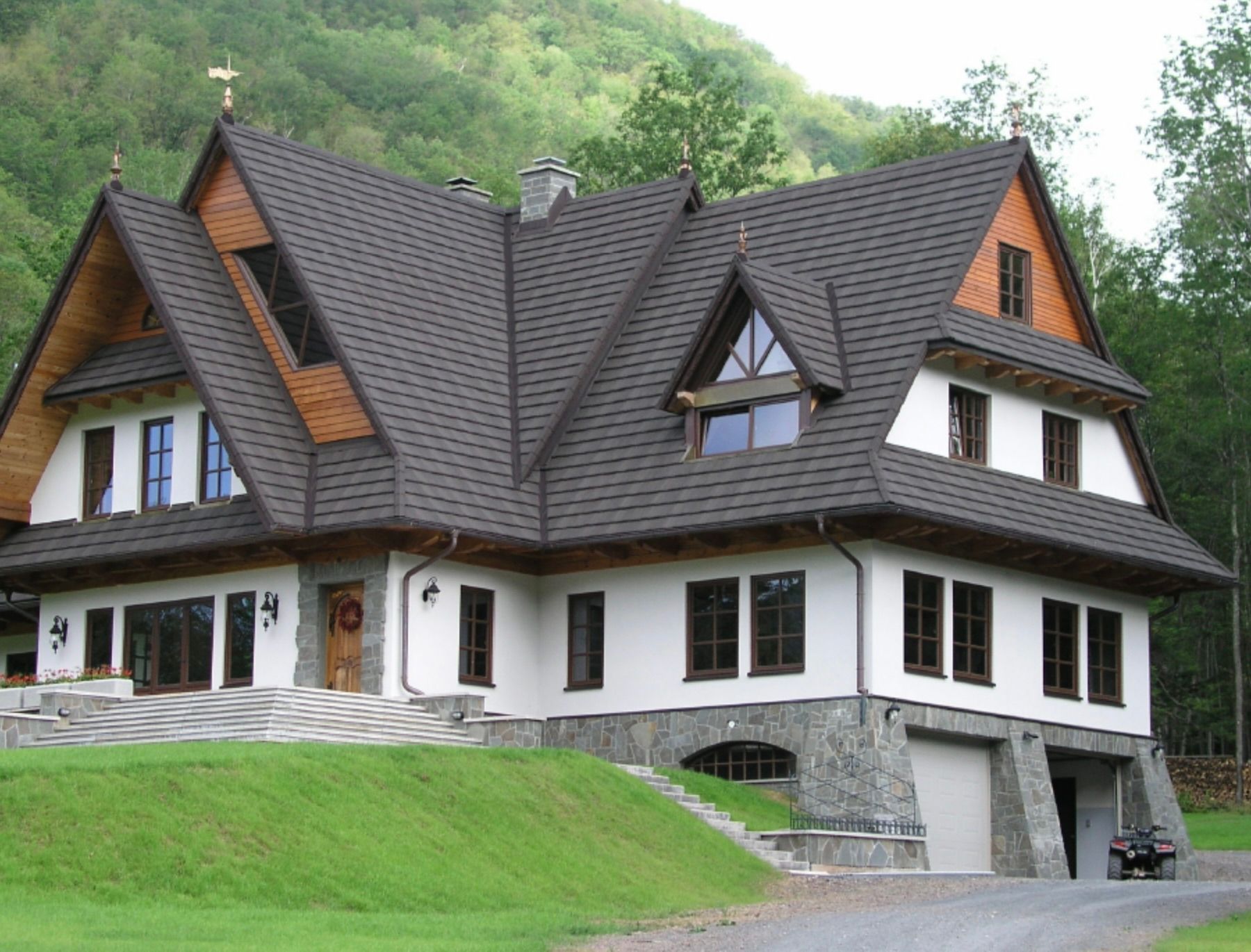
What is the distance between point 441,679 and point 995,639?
796 cm

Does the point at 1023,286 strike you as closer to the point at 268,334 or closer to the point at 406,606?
the point at 406,606

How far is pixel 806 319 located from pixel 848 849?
810cm

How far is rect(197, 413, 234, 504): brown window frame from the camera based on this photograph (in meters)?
33.0

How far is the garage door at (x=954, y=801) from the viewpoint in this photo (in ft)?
101

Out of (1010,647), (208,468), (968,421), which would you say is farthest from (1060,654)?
(208,468)

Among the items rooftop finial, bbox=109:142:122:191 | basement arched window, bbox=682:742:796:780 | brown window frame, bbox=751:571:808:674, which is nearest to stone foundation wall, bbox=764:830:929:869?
basement arched window, bbox=682:742:796:780

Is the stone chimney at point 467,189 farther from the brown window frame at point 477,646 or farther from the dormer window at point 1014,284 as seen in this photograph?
the dormer window at point 1014,284

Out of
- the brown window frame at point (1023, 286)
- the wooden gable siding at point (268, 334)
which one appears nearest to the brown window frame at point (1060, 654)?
the brown window frame at point (1023, 286)

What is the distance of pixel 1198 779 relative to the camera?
A: 4856 cm

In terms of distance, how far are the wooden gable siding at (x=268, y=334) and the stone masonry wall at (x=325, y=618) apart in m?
1.94

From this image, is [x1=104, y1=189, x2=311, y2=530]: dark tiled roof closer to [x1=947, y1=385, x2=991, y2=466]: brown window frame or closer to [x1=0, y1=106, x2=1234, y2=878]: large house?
[x1=0, y1=106, x2=1234, y2=878]: large house

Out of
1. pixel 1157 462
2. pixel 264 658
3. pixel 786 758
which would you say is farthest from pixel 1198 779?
pixel 264 658

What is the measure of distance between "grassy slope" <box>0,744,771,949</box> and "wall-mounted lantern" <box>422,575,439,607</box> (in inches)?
214

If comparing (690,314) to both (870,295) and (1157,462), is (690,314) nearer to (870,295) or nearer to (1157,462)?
(870,295)
